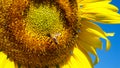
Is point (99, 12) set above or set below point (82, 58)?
above

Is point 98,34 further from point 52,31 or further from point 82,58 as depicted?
point 52,31

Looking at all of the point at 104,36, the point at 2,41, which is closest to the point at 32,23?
the point at 2,41

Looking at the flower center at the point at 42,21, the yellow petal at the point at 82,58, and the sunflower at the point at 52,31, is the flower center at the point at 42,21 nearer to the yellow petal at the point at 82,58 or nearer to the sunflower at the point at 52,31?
the sunflower at the point at 52,31

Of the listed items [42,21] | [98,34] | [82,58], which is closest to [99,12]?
[98,34]

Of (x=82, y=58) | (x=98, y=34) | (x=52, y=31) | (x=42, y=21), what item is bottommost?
(x=82, y=58)

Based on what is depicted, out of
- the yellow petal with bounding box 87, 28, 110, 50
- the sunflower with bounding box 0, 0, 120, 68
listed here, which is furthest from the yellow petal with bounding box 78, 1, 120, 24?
the yellow petal with bounding box 87, 28, 110, 50

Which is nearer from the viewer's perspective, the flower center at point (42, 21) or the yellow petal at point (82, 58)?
the flower center at point (42, 21)

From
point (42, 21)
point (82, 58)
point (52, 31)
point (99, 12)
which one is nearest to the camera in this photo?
point (42, 21)

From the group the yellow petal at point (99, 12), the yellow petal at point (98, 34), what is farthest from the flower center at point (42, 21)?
the yellow petal at point (98, 34)
